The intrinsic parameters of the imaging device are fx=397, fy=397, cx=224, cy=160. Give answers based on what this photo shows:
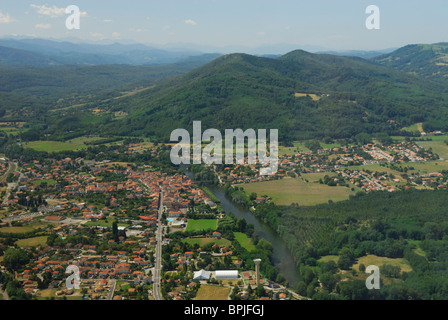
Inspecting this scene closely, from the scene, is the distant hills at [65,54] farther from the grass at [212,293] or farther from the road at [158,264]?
the grass at [212,293]

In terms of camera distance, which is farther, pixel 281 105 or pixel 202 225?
pixel 281 105

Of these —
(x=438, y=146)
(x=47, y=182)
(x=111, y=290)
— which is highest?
(x=438, y=146)

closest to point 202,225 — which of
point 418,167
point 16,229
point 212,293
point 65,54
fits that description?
point 212,293

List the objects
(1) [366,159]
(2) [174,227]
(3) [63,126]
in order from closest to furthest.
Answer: (2) [174,227], (1) [366,159], (3) [63,126]

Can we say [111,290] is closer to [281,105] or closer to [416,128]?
[281,105]

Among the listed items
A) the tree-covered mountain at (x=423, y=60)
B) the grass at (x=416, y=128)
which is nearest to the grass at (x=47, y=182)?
the grass at (x=416, y=128)

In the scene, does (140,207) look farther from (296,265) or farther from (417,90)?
(417,90)

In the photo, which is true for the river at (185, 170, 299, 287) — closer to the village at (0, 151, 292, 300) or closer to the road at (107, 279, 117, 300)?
the village at (0, 151, 292, 300)

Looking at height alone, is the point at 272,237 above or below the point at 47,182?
below
